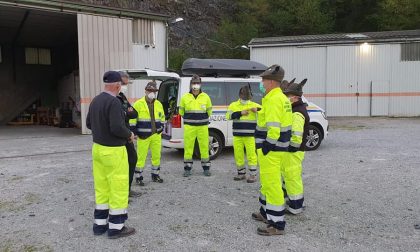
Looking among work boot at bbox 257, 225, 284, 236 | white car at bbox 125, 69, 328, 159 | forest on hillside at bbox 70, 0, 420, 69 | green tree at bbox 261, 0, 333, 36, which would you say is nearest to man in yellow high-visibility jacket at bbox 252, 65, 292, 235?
work boot at bbox 257, 225, 284, 236

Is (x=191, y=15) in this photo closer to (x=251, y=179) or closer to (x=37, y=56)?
(x=37, y=56)

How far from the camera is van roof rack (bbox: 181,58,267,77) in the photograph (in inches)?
351

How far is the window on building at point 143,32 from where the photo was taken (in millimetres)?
16197

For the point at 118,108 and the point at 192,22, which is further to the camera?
the point at 192,22

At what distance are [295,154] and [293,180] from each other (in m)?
0.34

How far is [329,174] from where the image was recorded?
24.1 feet

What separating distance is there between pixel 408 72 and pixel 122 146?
19.1 metres

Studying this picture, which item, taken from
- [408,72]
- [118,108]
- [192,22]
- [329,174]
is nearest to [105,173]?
[118,108]

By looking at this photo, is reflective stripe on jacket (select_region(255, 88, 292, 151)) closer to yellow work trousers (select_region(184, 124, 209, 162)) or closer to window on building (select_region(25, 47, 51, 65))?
yellow work trousers (select_region(184, 124, 209, 162))

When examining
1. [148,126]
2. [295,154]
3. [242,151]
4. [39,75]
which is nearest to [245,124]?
[242,151]

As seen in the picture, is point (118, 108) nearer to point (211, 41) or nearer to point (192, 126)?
point (192, 126)

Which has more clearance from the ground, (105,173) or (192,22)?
(192,22)

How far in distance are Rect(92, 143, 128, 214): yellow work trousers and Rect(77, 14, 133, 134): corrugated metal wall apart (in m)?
10.7

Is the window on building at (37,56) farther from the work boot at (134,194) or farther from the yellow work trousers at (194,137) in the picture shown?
the work boot at (134,194)
